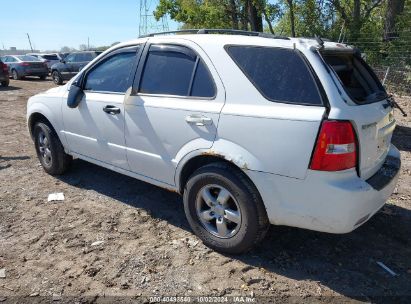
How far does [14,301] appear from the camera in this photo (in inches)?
115

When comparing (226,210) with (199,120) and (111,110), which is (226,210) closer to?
(199,120)

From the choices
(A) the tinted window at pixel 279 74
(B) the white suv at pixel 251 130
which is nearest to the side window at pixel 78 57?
(B) the white suv at pixel 251 130

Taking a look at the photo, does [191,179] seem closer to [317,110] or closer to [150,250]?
[150,250]

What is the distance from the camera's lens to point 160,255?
138 inches

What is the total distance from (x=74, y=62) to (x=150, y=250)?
17285mm

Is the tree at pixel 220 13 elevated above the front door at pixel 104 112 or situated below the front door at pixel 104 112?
above

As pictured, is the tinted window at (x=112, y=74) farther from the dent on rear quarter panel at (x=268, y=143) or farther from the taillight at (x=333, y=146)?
the taillight at (x=333, y=146)

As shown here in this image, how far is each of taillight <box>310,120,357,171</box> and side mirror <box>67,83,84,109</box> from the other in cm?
286

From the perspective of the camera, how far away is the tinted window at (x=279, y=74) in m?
2.88

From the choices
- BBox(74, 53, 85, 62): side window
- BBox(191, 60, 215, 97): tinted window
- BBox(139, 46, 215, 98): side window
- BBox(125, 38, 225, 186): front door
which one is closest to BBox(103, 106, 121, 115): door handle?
BBox(125, 38, 225, 186): front door

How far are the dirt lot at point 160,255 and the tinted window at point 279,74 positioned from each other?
143 cm

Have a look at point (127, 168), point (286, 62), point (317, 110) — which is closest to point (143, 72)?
point (127, 168)

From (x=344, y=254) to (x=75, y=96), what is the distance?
328 cm

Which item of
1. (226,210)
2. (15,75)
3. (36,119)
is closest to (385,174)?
(226,210)
